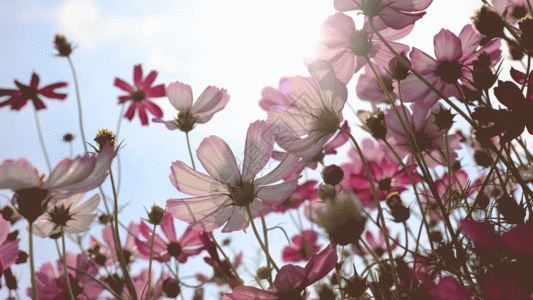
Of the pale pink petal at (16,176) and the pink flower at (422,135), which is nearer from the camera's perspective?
the pale pink petal at (16,176)

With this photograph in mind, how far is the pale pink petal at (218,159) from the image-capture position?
1.72ft

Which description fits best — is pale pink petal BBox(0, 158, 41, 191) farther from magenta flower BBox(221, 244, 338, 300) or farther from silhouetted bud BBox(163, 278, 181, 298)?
silhouetted bud BBox(163, 278, 181, 298)

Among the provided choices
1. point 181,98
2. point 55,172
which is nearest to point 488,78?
point 55,172

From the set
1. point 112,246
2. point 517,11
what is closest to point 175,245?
point 112,246

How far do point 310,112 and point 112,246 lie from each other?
79 centimetres

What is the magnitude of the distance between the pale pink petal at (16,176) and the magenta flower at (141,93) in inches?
45.5

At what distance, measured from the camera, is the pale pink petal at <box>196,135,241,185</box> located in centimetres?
52

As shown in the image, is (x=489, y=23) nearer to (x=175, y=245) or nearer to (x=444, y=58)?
(x=444, y=58)

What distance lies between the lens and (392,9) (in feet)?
1.65

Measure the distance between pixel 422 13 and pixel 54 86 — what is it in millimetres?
1241

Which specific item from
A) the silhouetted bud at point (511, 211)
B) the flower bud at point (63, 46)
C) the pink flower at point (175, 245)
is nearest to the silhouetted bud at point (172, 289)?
the pink flower at point (175, 245)

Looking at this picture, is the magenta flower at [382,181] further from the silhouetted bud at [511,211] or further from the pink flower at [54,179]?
the pink flower at [54,179]

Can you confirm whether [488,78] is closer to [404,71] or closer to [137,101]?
[404,71]

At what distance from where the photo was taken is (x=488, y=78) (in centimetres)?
48
